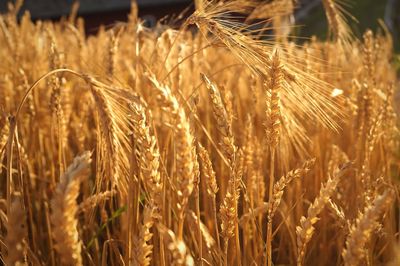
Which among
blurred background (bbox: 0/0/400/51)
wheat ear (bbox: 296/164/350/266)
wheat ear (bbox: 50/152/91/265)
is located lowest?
wheat ear (bbox: 296/164/350/266)

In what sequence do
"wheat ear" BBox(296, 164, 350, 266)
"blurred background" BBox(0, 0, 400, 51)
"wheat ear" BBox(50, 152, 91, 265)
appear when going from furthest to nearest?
1. "blurred background" BBox(0, 0, 400, 51)
2. "wheat ear" BBox(296, 164, 350, 266)
3. "wheat ear" BBox(50, 152, 91, 265)

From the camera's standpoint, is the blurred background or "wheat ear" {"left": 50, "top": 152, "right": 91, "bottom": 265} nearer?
"wheat ear" {"left": 50, "top": 152, "right": 91, "bottom": 265}

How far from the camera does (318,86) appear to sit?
2.47 ft

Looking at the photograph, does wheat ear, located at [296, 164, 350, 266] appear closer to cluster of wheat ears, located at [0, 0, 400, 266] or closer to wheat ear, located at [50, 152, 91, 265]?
cluster of wheat ears, located at [0, 0, 400, 266]

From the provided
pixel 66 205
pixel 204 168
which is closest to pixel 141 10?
pixel 204 168

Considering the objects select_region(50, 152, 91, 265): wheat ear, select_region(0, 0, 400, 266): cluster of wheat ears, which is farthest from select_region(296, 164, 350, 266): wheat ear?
select_region(50, 152, 91, 265): wheat ear

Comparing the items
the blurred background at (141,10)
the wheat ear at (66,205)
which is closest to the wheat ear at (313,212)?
the wheat ear at (66,205)

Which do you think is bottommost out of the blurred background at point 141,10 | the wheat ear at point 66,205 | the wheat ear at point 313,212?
the wheat ear at point 313,212

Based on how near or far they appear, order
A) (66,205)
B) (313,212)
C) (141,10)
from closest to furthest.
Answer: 1. (66,205)
2. (313,212)
3. (141,10)

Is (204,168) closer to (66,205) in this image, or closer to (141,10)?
(66,205)

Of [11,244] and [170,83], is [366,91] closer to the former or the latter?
[170,83]

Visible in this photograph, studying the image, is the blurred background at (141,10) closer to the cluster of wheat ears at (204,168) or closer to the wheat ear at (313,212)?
the cluster of wheat ears at (204,168)

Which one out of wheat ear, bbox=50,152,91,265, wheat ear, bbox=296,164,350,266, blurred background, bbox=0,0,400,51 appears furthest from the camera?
blurred background, bbox=0,0,400,51

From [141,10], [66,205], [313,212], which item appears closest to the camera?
[66,205]
